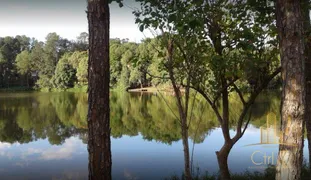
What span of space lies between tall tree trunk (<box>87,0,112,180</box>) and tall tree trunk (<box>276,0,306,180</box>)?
184 centimetres

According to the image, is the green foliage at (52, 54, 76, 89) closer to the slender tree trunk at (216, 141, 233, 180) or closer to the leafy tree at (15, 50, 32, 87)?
the leafy tree at (15, 50, 32, 87)

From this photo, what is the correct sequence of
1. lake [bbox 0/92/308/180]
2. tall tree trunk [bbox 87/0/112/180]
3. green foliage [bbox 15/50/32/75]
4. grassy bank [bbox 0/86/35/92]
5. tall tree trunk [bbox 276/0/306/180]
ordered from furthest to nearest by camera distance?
green foliage [bbox 15/50/32/75] → grassy bank [bbox 0/86/35/92] → lake [bbox 0/92/308/180] → tall tree trunk [bbox 87/0/112/180] → tall tree trunk [bbox 276/0/306/180]

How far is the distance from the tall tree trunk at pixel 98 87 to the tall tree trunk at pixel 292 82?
72.5 inches

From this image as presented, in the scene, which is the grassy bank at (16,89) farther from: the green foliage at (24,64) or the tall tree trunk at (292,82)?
the tall tree trunk at (292,82)

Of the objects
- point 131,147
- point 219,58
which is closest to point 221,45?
point 219,58

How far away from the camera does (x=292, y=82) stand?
268 cm

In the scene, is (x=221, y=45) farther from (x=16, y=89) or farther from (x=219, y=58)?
(x=16, y=89)

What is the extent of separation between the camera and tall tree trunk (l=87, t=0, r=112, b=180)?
134 inches

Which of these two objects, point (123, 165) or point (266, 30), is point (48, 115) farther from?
point (266, 30)

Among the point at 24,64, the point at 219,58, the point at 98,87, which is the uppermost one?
the point at 24,64

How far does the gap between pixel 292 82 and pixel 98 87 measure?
200 cm

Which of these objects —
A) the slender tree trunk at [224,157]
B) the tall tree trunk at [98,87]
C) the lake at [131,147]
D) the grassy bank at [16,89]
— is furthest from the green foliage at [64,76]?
the tall tree trunk at [98,87]

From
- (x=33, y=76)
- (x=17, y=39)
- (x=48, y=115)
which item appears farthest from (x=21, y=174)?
(x=17, y=39)

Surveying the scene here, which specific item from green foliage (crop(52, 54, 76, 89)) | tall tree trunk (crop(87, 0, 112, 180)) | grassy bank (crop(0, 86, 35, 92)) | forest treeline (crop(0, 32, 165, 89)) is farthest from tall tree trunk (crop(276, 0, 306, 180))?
grassy bank (crop(0, 86, 35, 92))
